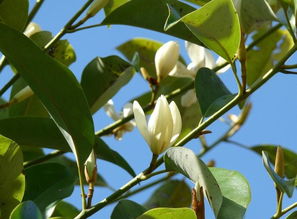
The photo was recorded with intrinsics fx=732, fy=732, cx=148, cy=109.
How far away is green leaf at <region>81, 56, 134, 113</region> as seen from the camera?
4.25 feet

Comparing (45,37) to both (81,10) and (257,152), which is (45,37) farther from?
(257,152)

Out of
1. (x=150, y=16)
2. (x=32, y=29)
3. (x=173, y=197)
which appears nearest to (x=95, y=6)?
(x=150, y=16)

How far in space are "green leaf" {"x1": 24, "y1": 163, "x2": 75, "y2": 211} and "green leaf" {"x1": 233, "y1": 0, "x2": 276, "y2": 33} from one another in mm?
373

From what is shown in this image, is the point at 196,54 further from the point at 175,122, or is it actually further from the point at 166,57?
the point at 175,122

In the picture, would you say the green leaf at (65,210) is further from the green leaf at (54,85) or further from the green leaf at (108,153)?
the green leaf at (54,85)

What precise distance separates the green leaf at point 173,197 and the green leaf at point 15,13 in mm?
546

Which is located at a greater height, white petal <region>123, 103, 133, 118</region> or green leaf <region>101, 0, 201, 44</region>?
green leaf <region>101, 0, 201, 44</region>

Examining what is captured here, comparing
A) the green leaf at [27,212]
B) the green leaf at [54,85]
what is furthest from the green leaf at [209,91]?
the green leaf at [27,212]

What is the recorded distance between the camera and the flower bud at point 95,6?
124cm

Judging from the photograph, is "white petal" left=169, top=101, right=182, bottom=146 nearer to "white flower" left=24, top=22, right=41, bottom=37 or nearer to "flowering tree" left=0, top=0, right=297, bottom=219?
"flowering tree" left=0, top=0, right=297, bottom=219

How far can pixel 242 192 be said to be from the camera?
90 centimetres

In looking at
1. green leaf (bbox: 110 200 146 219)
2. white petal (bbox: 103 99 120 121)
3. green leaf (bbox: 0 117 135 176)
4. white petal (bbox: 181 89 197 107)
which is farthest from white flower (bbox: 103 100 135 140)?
green leaf (bbox: 110 200 146 219)

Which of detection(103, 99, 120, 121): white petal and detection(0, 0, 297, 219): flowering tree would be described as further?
detection(103, 99, 120, 121): white petal

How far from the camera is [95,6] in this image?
1.25 metres
